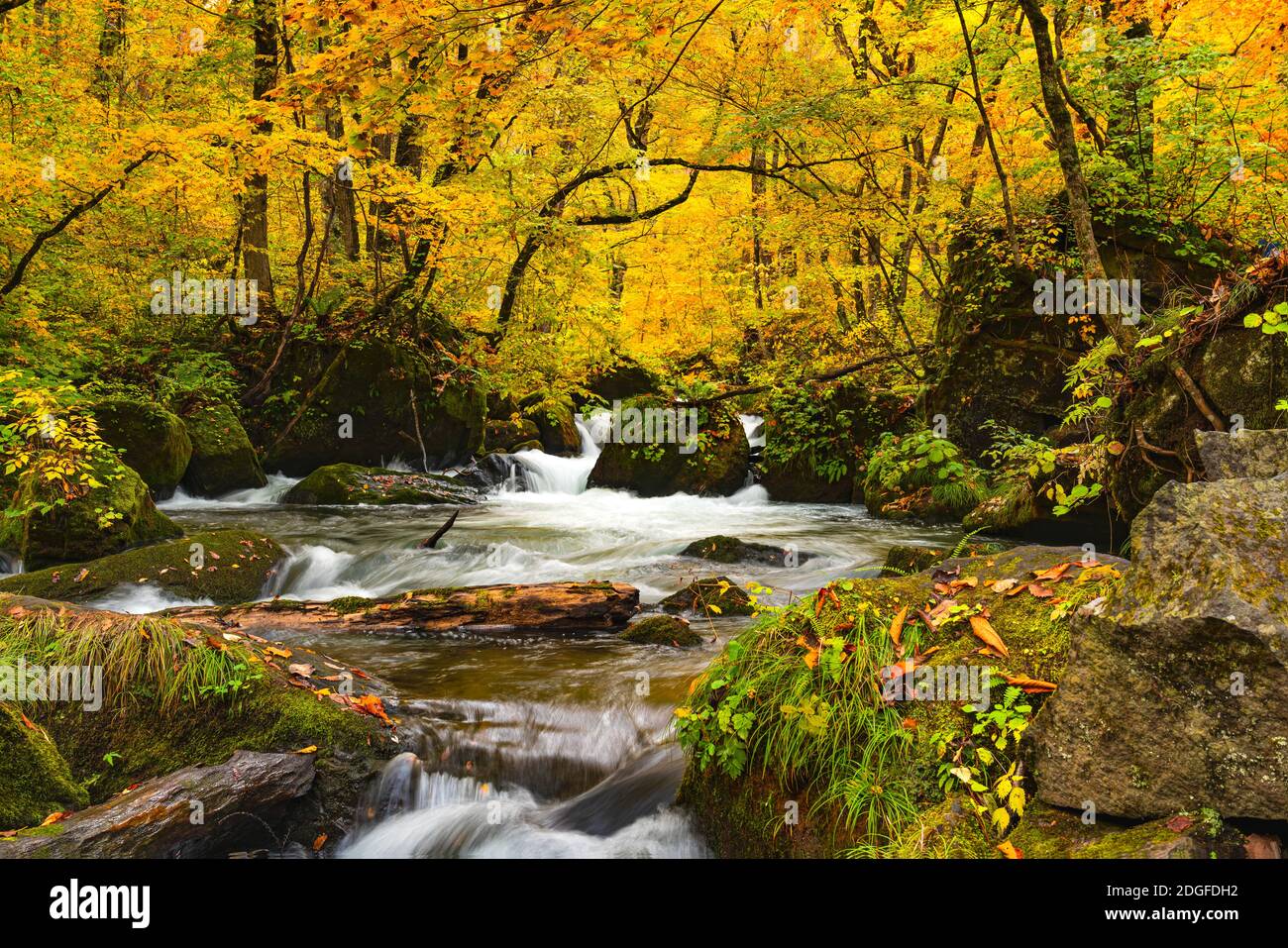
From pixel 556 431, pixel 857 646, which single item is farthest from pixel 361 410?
pixel 857 646

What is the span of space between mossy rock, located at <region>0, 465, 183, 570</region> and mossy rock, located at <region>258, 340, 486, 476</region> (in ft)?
20.5

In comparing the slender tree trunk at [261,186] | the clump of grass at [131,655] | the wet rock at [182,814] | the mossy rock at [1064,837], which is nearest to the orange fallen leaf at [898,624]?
the mossy rock at [1064,837]

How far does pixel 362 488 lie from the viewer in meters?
13.9

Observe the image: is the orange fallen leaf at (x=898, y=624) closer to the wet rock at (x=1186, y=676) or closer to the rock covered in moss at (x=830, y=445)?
the wet rock at (x=1186, y=676)

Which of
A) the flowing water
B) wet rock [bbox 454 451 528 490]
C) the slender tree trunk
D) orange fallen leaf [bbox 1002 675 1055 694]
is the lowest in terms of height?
the flowing water

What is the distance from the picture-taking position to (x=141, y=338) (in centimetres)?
1627

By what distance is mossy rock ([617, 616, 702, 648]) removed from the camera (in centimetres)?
673

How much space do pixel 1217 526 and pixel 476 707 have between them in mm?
4377

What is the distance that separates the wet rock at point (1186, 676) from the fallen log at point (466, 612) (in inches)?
187

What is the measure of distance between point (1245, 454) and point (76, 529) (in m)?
10.8

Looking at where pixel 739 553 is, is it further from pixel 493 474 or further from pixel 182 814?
pixel 493 474

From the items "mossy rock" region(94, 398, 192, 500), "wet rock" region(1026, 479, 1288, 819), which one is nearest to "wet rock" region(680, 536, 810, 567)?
"wet rock" region(1026, 479, 1288, 819)

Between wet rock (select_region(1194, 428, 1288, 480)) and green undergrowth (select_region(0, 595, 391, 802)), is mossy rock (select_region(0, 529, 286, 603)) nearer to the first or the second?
green undergrowth (select_region(0, 595, 391, 802))
